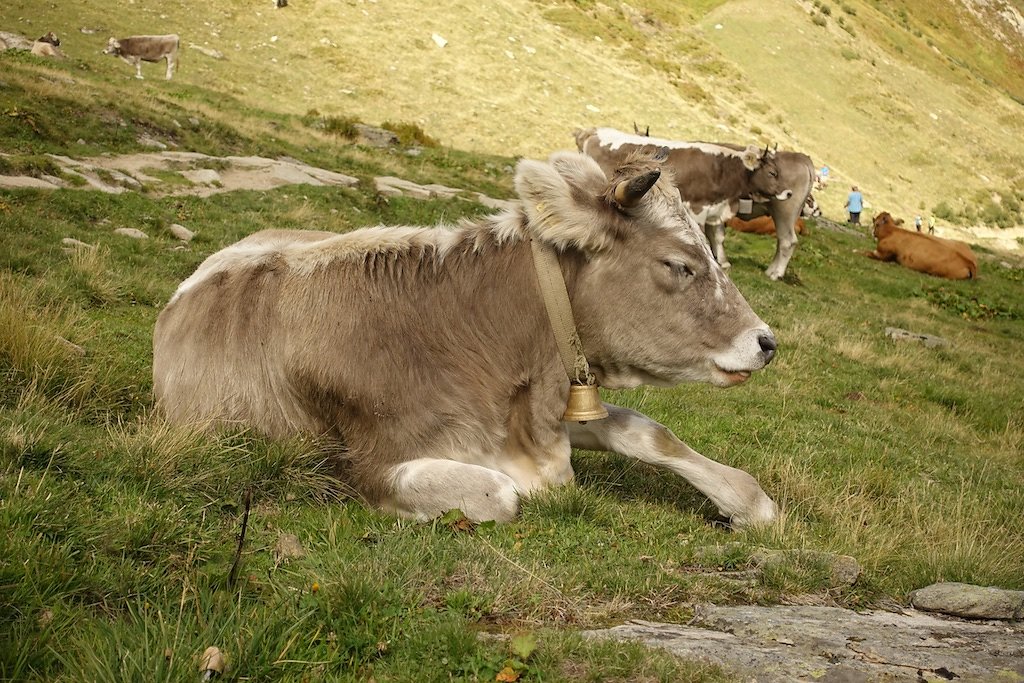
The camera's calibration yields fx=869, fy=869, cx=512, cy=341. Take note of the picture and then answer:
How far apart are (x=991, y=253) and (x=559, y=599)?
37123mm

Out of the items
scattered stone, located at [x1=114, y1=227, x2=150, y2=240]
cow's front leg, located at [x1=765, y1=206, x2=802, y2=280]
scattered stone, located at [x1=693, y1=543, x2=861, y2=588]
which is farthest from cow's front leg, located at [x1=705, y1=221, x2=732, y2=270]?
scattered stone, located at [x1=693, y1=543, x2=861, y2=588]

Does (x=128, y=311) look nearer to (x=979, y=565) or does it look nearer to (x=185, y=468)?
(x=185, y=468)

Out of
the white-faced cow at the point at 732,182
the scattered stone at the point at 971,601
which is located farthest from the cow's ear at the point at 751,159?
the scattered stone at the point at 971,601

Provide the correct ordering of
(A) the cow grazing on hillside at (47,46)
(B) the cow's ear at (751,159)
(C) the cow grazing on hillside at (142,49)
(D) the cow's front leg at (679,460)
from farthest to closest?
(C) the cow grazing on hillside at (142,49) < (A) the cow grazing on hillside at (47,46) < (B) the cow's ear at (751,159) < (D) the cow's front leg at (679,460)

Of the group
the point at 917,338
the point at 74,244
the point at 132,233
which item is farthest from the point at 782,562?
the point at 917,338

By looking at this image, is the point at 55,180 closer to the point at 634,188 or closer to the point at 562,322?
the point at 562,322

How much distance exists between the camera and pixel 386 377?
16.2 ft

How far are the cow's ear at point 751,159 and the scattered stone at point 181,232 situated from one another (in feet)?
45.7

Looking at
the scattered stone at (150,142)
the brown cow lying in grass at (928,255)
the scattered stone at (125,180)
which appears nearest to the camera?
the scattered stone at (125,180)

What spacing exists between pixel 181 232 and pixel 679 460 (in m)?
9.02

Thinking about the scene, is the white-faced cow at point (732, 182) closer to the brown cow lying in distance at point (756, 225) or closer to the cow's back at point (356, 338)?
the brown cow lying in distance at point (756, 225)

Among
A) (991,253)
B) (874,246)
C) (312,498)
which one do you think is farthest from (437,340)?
(991,253)

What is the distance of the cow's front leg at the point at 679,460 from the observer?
5.36 m

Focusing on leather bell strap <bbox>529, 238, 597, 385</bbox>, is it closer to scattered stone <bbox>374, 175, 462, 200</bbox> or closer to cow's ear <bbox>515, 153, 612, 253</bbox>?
cow's ear <bbox>515, 153, 612, 253</bbox>
